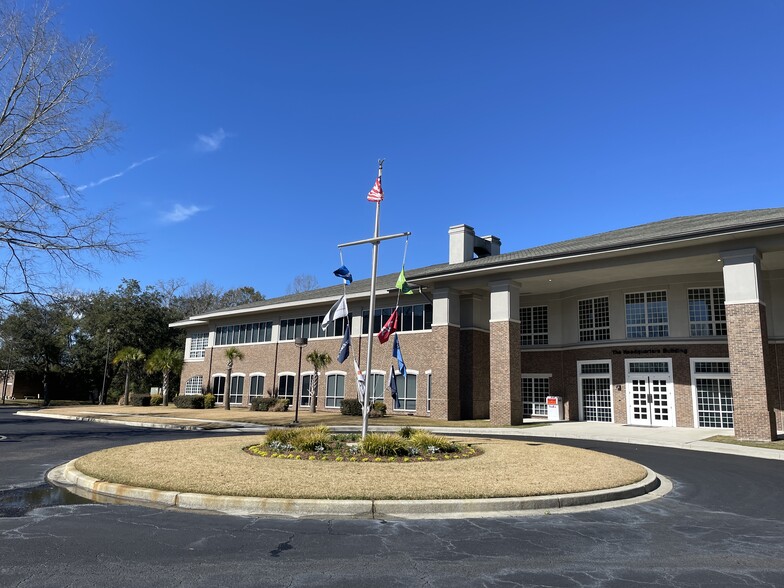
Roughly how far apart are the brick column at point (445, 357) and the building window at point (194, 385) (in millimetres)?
24233

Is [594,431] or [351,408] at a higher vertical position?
[351,408]

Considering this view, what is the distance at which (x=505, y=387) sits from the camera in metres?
26.4

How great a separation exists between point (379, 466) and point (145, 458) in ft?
15.8

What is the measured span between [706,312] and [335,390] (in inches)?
847

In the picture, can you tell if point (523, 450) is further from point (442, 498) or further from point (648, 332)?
point (648, 332)

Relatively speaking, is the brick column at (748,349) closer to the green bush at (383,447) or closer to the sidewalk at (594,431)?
the sidewalk at (594,431)

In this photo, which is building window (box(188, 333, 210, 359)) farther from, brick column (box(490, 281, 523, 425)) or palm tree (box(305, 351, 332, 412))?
brick column (box(490, 281, 523, 425))

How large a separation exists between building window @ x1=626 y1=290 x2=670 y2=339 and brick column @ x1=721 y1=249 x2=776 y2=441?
20.8 ft

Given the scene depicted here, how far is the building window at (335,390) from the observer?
1395 inches

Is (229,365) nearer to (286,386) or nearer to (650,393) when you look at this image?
(286,386)

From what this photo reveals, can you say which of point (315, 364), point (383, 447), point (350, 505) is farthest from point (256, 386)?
point (350, 505)

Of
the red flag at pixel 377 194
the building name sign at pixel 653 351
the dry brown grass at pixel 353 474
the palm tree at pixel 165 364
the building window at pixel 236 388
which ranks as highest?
the red flag at pixel 377 194

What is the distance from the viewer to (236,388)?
4256cm

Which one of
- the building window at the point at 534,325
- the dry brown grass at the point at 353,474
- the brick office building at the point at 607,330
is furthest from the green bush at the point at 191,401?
the dry brown grass at the point at 353,474
